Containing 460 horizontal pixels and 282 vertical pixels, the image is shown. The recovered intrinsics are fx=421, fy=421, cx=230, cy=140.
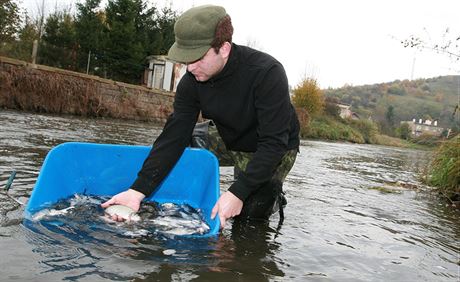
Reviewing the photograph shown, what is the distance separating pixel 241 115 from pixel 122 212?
0.94 meters

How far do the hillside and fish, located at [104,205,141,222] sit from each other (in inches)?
2840

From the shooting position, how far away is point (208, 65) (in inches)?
92.0

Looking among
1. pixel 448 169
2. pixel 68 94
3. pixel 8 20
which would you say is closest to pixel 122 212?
A: pixel 448 169

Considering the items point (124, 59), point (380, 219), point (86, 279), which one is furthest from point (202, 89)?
point (124, 59)

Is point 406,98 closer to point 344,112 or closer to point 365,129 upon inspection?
point 344,112

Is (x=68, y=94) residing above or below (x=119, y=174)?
above

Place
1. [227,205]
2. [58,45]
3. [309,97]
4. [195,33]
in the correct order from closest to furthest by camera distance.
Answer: [195,33] → [227,205] → [58,45] → [309,97]

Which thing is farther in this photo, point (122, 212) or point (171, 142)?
point (171, 142)

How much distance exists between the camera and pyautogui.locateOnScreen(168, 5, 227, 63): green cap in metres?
2.18

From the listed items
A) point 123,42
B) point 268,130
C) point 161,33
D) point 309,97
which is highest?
point 161,33

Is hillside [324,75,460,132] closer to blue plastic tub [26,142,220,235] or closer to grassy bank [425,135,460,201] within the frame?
grassy bank [425,135,460,201]

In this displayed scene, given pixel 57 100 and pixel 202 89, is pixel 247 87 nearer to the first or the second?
pixel 202 89

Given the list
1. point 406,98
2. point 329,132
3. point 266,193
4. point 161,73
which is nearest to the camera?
point 266,193

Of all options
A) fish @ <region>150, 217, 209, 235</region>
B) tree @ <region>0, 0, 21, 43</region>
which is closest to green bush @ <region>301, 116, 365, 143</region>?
tree @ <region>0, 0, 21, 43</region>
